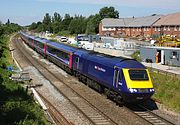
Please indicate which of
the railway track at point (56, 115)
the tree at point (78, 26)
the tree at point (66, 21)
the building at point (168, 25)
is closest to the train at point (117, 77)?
the railway track at point (56, 115)

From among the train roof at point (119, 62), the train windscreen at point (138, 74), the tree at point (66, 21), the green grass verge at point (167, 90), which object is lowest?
the green grass verge at point (167, 90)

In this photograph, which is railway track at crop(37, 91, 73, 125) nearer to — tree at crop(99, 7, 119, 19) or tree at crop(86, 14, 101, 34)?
tree at crop(86, 14, 101, 34)

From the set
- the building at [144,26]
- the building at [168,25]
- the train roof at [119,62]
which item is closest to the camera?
the train roof at [119,62]

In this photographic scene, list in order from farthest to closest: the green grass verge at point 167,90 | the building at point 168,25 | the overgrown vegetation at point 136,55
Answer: the building at point 168,25 < the overgrown vegetation at point 136,55 < the green grass verge at point 167,90

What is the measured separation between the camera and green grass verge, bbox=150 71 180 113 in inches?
872

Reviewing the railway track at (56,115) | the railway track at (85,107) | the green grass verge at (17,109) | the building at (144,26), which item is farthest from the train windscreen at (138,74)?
the building at (144,26)

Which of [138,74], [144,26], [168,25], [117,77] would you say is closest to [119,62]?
[117,77]

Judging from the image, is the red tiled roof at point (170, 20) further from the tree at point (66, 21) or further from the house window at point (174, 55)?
the tree at point (66, 21)

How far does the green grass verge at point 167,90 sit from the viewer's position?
22.1m

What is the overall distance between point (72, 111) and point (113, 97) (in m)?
3.04

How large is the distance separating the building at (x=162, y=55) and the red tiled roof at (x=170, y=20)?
39760mm

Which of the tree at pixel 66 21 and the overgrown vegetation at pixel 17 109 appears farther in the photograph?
the tree at pixel 66 21

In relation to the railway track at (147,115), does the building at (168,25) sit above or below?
above

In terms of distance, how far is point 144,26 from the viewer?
94312 millimetres
